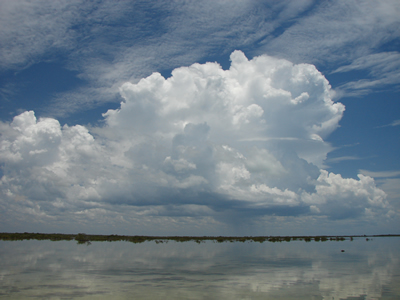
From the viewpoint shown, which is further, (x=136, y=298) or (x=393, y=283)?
(x=393, y=283)

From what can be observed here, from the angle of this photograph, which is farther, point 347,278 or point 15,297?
point 347,278

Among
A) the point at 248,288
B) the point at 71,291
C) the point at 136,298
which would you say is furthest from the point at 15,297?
the point at 248,288

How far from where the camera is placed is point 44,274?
33.9 meters

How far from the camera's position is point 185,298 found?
2316cm

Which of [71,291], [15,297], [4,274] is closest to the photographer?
[15,297]

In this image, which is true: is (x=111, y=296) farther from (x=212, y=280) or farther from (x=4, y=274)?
(x=4, y=274)

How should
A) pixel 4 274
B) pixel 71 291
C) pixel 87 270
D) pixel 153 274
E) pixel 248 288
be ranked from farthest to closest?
pixel 87 270 → pixel 153 274 → pixel 4 274 → pixel 248 288 → pixel 71 291

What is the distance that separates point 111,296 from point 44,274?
48.2 feet

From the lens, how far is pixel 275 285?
1139 inches

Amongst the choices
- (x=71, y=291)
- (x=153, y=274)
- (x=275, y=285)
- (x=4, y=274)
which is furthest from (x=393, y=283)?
(x=4, y=274)

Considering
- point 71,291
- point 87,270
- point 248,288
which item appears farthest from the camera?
point 87,270

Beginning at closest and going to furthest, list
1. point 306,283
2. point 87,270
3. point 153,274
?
point 306,283 < point 153,274 < point 87,270

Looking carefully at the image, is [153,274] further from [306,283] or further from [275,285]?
[306,283]

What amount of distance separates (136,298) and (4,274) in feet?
61.9
